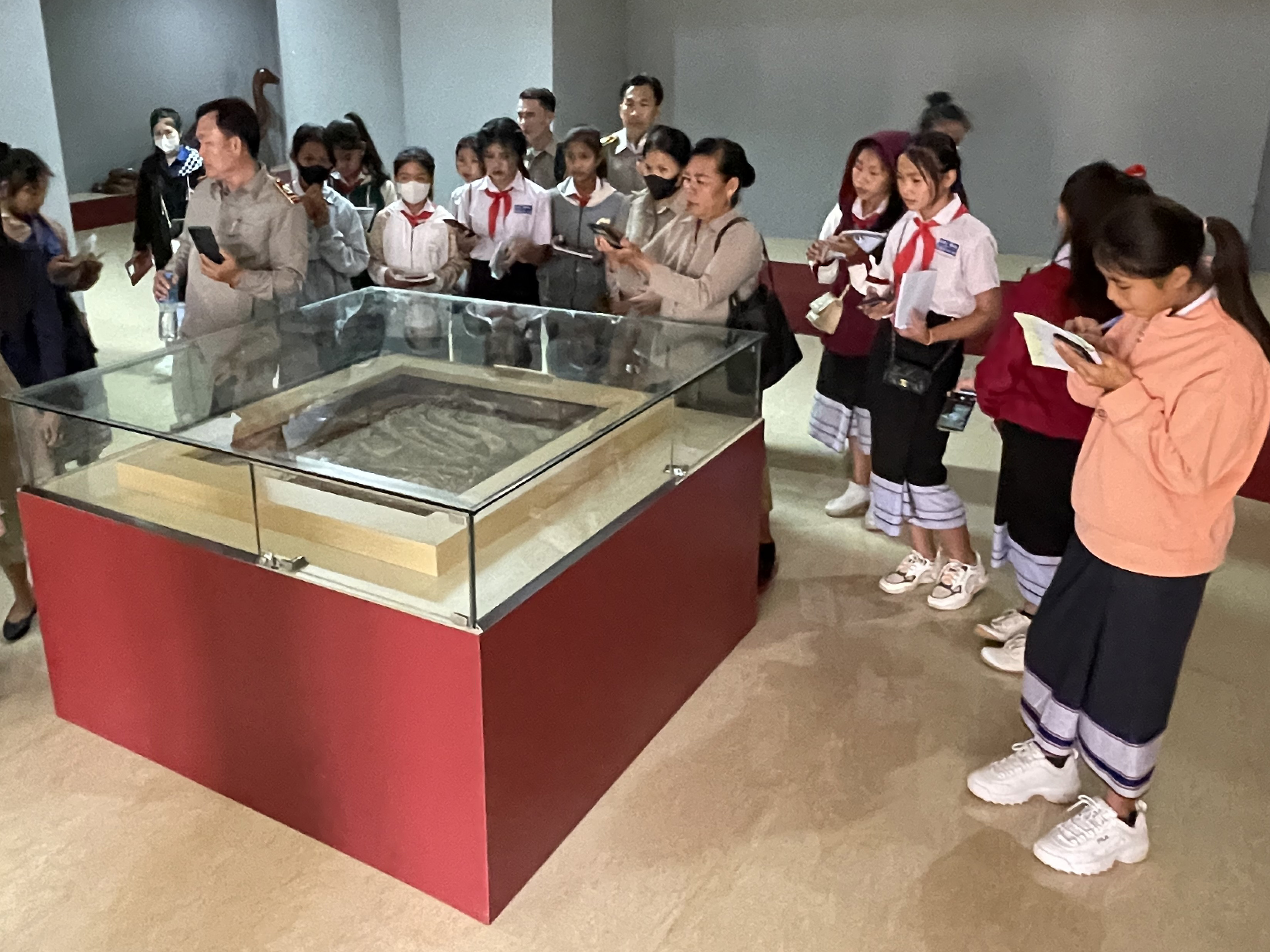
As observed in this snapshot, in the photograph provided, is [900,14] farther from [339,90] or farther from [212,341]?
[212,341]

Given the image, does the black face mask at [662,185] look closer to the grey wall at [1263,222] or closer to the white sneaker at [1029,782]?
the white sneaker at [1029,782]

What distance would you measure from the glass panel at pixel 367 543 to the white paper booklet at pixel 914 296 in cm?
153

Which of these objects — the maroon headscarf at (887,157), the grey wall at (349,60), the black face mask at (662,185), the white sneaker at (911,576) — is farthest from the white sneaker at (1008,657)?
the grey wall at (349,60)

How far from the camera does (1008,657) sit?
298 centimetres

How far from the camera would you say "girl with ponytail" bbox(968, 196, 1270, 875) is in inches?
73.6

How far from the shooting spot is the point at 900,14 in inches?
299

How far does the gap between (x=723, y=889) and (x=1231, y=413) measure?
1.26 meters

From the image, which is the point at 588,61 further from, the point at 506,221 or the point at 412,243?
the point at 412,243

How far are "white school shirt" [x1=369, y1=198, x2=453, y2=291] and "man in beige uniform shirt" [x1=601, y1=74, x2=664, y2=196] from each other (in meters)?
0.89

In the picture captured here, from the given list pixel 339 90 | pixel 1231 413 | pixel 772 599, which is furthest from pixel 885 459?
pixel 339 90

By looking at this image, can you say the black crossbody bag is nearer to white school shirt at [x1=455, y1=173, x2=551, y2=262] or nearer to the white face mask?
white school shirt at [x1=455, y1=173, x2=551, y2=262]

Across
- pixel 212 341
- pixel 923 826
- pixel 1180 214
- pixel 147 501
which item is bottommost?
pixel 923 826

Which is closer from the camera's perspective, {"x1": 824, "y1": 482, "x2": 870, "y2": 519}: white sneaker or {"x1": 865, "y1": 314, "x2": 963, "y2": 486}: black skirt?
{"x1": 865, "y1": 314, "x2": 963, "y2": 486}: black skirt

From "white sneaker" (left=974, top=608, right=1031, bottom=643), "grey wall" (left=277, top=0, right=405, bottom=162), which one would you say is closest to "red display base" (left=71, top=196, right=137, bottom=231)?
"grey wall" (left=277, top=0, right=405, bottom=162)
